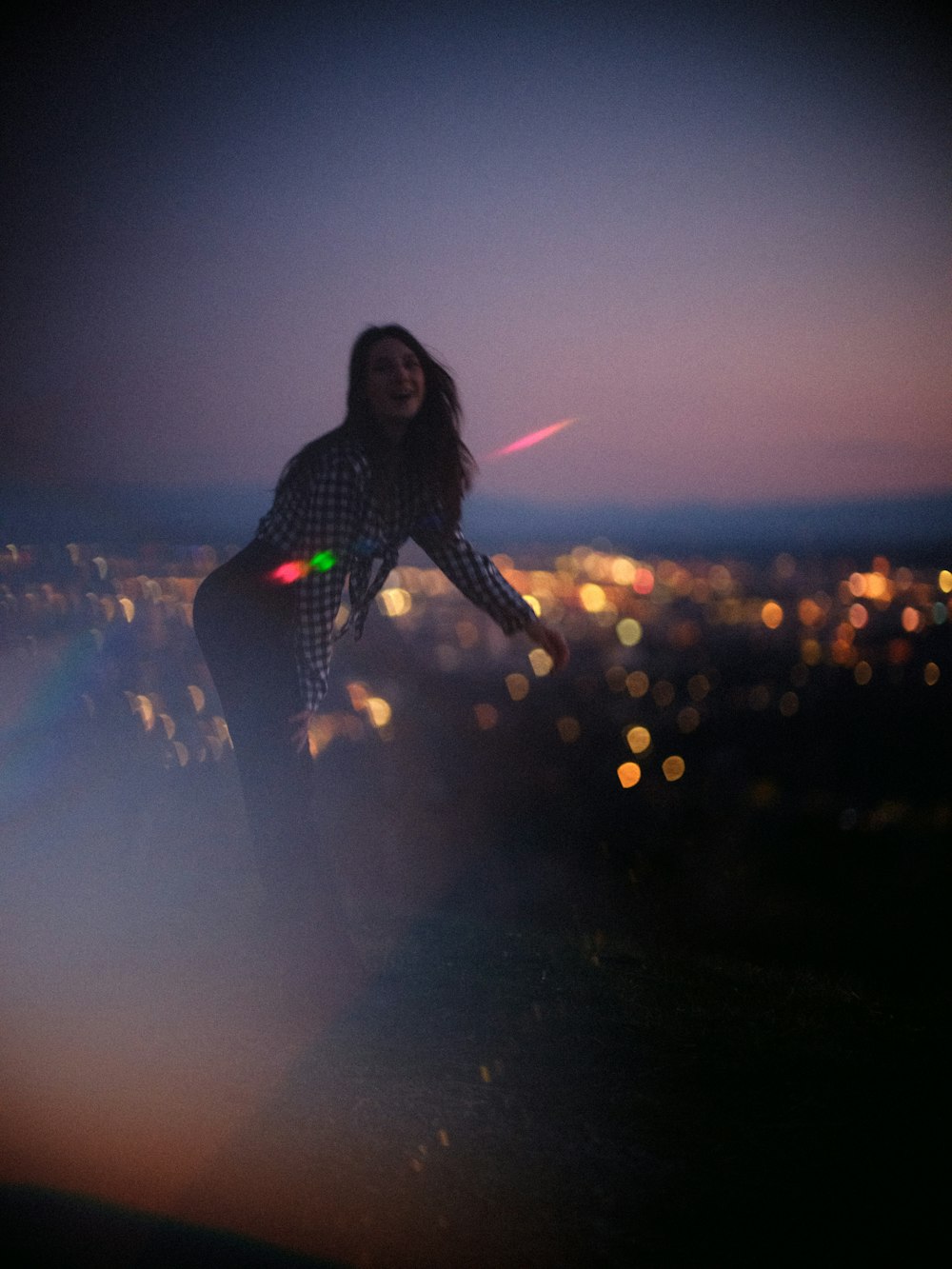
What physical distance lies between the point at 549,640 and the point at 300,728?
0.88 meters

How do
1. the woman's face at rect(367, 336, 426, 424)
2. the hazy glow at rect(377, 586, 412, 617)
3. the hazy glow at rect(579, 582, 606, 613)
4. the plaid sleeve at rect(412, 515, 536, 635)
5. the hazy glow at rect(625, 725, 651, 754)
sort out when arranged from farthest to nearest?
the hazy glow at rect(579, 582, 606, 613) → the hazy glow at rect(377, 586, 412, 617) → the hazy glow at rect(625, 725, 651, 754) → the plaid sleeve at rect(412, 515, 536, 635) → the woman's face at rect(367, 336, 426, 424)

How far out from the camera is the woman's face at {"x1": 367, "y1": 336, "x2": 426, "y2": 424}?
3186 mm

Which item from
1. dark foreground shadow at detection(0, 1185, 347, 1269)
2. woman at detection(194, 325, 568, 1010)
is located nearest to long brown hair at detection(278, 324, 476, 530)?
woman at detection(194, 325, 568, 1010)

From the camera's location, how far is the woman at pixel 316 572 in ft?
10.1

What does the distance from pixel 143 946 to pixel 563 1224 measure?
2.17 meters

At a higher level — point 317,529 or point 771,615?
point 317,529

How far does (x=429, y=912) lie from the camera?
16.1ft

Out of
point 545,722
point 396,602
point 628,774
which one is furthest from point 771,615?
point 628,774

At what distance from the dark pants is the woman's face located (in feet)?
1.85

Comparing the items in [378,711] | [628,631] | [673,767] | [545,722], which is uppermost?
[378,711]

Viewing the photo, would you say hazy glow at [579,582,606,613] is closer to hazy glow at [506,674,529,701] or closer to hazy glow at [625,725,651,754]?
hazy glow at [506,674,529,701]

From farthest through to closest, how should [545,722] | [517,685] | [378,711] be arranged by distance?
[517,685]
[545,722]
[378,711]

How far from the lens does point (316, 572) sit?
3.11 m

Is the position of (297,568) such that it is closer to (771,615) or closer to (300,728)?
(300,728)
